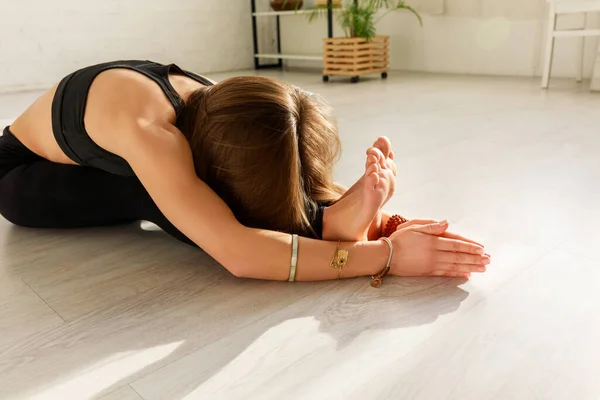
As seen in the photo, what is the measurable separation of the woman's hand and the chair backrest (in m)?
2.72

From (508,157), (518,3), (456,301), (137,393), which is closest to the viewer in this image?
(137,393)

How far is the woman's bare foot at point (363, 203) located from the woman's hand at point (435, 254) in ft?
0.25

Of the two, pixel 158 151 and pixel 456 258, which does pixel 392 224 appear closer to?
pixel 456 258

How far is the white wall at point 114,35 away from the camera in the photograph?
4.07 meters

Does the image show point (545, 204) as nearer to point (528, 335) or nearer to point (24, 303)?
point (528, 335)

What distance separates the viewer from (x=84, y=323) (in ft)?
2.94

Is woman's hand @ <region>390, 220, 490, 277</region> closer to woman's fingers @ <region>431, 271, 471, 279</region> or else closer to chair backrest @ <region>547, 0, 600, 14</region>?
woman's fingers @ <region>431, 271, 471, 279</region>

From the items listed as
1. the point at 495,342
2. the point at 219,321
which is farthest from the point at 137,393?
the point at 495,342

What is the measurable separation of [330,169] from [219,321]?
38cm

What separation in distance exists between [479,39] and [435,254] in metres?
3.77

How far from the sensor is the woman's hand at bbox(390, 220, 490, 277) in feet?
3.29

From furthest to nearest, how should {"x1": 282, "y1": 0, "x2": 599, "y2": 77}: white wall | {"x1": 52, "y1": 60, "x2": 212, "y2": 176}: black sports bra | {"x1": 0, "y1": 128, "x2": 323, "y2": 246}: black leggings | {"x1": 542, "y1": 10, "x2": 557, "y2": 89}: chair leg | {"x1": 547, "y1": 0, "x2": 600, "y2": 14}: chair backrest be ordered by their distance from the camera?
{"x1": 282, "y1": 0, "x2": 599, "y2": 77}: white wall < {"x1": 542, "y1": 10, "x2": 557, "y2": 89}: chair leg < {"x1": 547, "y1": 0, "x2": 600, "y2": 14}: chair backrest < {"x1": 0, "y1": 128, "x2": 323, "y2": 246}: black leggings < {"x1": 52, "y1": 60, "x2": 212, "y2": 176}: black sports bra

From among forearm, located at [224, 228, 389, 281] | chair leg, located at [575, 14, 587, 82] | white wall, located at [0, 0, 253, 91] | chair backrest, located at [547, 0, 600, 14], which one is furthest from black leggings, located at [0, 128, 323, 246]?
chair leg, located at [575, 14, 587, 82]

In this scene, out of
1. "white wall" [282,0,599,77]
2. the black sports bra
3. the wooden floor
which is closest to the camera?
the wooden floor
